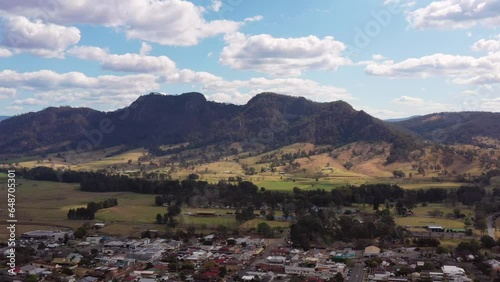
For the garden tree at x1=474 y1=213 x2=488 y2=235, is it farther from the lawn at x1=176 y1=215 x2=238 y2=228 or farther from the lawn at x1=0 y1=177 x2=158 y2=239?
the lawn at x1=0 y1=177 x2=158 y2=239

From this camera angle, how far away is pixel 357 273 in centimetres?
4028

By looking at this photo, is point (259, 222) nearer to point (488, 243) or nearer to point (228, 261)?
point (228, 261)

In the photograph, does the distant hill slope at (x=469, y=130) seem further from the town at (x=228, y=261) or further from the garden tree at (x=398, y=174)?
the town at (x=228, y=261)

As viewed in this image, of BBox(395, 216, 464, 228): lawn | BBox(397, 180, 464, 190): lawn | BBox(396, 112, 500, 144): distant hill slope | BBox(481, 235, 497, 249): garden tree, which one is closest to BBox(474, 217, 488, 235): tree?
BBox(395, 216, 464, 228): lawn

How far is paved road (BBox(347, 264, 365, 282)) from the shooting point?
127 feet

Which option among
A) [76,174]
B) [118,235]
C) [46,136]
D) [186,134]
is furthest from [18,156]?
[118,235]

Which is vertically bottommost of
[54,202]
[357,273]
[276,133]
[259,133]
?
[357,273]

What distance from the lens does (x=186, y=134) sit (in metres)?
193

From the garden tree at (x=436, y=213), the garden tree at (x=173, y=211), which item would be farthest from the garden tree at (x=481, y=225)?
the garden tree at (x=173, y=211)

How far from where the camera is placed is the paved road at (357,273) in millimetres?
38603

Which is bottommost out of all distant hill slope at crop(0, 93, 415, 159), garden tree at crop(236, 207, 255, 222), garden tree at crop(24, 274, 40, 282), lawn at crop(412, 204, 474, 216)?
garden tree at crop(24, 274, 40, 282)

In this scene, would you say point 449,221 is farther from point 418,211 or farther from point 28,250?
point 28,250

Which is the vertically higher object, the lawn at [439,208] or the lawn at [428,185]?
the lawn at [428,185]

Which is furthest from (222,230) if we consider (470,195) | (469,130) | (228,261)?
(469,130)
